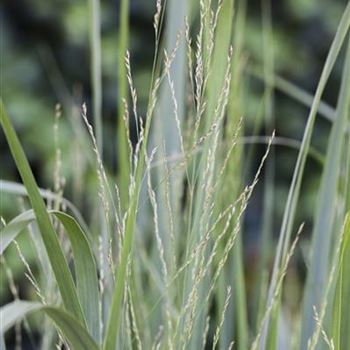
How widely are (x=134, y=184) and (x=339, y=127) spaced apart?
294mm

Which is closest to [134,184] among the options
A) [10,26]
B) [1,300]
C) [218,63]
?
[218,63]

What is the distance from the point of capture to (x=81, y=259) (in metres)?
0.69

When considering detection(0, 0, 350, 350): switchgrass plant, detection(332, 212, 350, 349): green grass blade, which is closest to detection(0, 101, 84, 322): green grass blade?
detection(0, 0, 350, 350): switchgrass plant

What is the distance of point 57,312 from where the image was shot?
0.59m

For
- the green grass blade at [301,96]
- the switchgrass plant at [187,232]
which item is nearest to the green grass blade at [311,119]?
the switchgrass plant at [187,232]

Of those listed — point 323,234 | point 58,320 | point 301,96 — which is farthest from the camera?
point 301,96

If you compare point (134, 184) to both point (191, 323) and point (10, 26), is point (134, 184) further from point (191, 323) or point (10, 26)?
point (10, 26)

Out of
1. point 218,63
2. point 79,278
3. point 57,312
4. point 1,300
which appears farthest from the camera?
point 1,300

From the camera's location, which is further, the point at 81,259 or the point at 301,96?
the point at 301,96

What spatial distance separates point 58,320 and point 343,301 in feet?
0.87

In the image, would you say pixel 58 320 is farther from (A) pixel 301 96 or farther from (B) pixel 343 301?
(A) pixel 301 96

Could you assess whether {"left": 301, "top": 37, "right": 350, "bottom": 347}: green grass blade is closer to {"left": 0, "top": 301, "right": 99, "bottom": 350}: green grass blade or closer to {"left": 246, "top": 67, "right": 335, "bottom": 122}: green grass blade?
{"left": 246, "top": 67, "right": 335, "bottom": 122}: green grass blade

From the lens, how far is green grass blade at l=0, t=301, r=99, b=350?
1.78 ft

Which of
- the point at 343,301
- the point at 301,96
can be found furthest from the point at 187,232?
the point at 301,96
